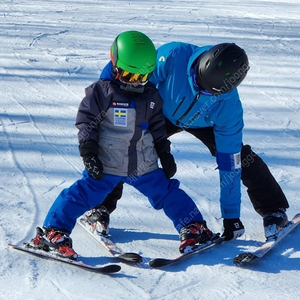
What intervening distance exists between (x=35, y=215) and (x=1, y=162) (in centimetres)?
114

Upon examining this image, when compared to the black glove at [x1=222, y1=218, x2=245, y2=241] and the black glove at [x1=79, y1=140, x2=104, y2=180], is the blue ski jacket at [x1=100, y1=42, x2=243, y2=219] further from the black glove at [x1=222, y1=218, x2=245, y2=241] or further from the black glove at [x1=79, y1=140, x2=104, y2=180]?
the black glove at [x1=79, y1=140, x2=104, y2=180]

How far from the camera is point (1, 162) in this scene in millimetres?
5285

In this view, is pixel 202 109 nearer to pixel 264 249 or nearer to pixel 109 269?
pixel 264 249

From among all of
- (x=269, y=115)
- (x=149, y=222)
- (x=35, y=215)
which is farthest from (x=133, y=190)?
(x=269, y=115)

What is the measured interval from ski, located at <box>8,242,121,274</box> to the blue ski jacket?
98cm

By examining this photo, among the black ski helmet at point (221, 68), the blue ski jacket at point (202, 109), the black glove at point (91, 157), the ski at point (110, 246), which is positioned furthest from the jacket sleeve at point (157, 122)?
the ski at point (110, 246)

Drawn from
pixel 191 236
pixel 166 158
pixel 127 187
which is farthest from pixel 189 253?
pixel 127 187

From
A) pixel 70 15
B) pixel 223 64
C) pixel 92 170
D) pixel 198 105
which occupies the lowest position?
pixel 70 15

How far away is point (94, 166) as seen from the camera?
368 cm

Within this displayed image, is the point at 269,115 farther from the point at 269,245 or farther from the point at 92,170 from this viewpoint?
the point at 92,170

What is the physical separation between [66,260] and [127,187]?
4.51ft

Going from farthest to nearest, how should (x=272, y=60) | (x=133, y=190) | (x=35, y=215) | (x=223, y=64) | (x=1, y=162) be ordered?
(x=272, y=60)
(x=1, y=162)
(x=133, y=190)
(x=35, y=215)
(x=223, y=64)

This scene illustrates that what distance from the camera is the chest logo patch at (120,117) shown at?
Result: 146 inches

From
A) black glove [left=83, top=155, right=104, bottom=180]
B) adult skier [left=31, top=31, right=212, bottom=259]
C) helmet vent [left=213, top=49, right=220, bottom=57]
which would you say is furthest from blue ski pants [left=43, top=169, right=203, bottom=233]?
helmet vent [left=213, top=49, right=220, bottom=57]
